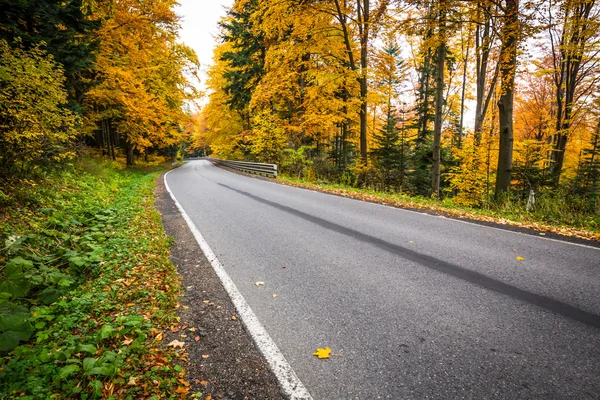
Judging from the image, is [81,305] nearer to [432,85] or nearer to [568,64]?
[568,64]

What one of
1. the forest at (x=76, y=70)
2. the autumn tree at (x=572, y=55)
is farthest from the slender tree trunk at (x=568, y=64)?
the forest at (x=76, y=70)

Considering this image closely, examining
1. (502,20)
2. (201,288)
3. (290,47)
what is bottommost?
(201,288)

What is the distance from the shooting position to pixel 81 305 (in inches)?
115

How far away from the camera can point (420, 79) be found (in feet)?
71.5

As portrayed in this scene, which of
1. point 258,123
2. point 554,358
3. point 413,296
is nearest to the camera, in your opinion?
point 554,358

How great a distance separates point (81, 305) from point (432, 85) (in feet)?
80.5

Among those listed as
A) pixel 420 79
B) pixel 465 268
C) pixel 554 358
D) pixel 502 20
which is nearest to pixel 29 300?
pixel 554 358

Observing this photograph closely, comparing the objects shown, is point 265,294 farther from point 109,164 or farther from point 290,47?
point 109,164

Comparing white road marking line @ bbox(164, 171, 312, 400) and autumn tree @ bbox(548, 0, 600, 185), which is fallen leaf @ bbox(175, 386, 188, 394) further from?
autumn tree @ bbox(548, 0, 600, 185)

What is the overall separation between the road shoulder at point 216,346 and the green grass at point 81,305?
0.15m

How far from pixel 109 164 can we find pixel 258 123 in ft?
32.0

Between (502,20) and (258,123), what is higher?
(502,20)

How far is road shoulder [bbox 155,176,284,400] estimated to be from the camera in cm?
206

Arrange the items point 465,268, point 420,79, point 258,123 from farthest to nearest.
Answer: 1. point 420,79
2. point 258,123
3. point 465,268
